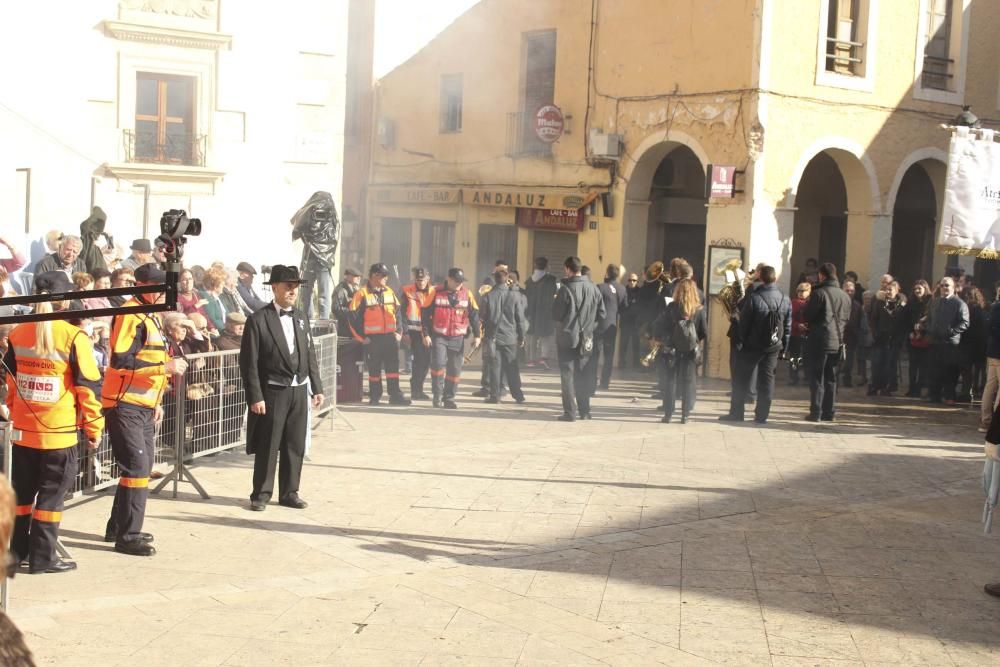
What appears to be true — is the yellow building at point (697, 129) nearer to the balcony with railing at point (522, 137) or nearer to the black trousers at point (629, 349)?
the balcony with railing at point (522, 137)

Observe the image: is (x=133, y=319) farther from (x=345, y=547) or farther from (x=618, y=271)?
(x=618, y=271)

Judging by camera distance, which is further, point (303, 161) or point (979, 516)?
point (303, 161)

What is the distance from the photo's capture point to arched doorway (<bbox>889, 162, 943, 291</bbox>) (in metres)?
24.2

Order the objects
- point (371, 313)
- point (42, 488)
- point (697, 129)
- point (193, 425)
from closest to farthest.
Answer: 1. point (42, 488)
2. point (193, 425)
3. point (371, 313)
4. point (697, 129)

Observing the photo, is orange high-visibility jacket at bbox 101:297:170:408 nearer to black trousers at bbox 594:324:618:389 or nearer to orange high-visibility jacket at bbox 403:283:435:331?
orange high-visibility jacket at bbox 403:283:435:331

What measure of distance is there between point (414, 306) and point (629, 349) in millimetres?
6036

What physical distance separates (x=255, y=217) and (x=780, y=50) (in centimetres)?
875

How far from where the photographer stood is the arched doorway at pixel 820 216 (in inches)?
959

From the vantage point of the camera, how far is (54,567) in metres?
7.71

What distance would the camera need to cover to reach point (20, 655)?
277 centimetres

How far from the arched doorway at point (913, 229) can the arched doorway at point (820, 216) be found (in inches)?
40.6

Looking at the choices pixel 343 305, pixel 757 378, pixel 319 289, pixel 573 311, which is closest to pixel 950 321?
pixel 757 378

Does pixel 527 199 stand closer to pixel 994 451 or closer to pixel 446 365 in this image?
pixel 446 365

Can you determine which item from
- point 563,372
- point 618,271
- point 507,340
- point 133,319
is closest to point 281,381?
point 133,319
